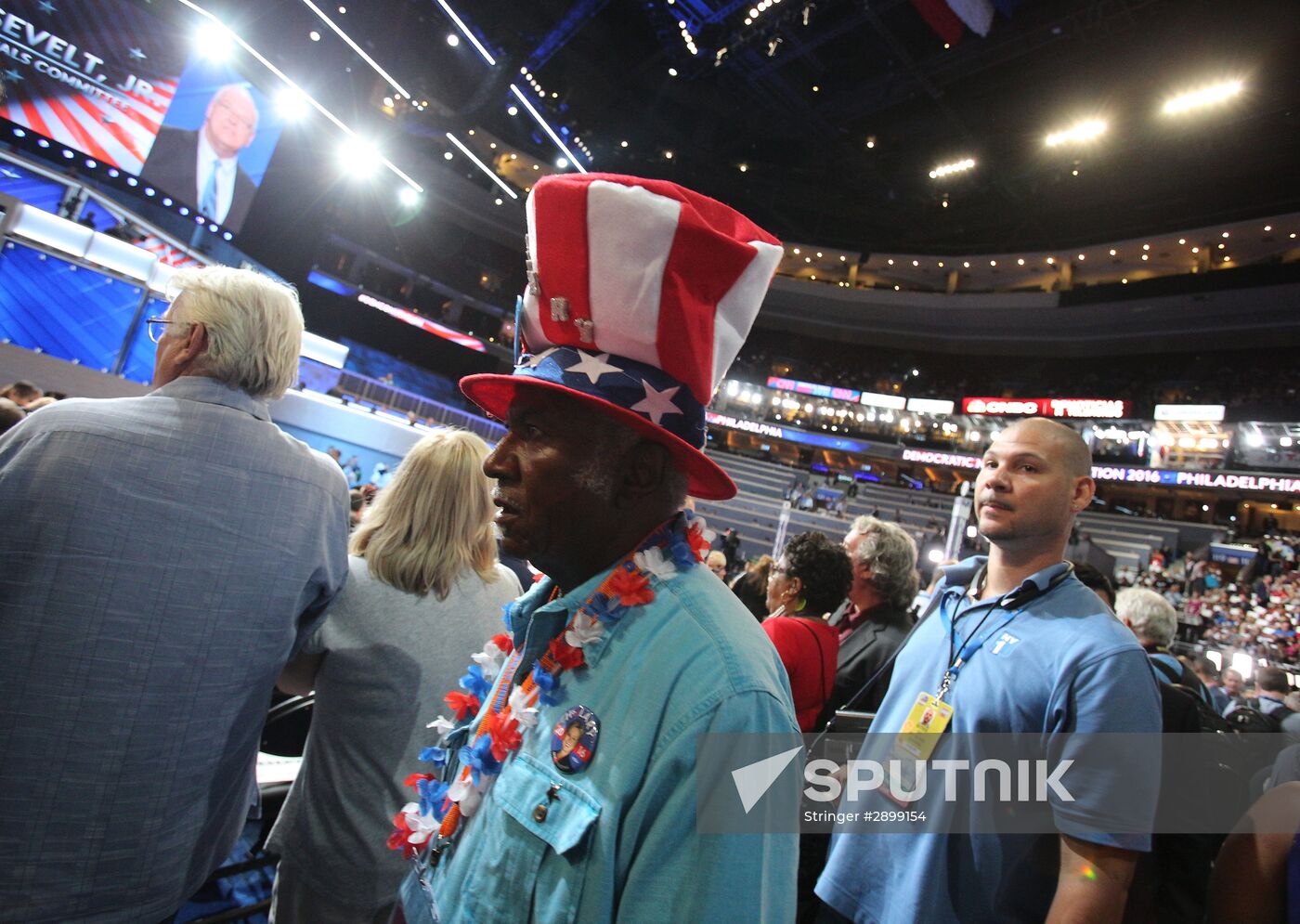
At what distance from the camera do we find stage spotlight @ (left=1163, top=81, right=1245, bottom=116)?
16.4m

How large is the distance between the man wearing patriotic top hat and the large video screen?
1420 cm

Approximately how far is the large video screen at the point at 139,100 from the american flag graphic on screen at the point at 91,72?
1 centimetres

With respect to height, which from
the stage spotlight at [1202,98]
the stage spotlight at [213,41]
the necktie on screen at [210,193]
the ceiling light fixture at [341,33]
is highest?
the stage spotlight at [1202,98]

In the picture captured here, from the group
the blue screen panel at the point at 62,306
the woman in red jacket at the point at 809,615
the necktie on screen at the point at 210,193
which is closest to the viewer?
the woman in red jacket at the point at 809,615

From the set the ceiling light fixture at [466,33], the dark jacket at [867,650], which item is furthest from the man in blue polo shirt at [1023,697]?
the ceiling light fixture at [466,33]

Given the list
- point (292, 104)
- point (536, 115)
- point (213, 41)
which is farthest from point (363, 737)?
point (536, 115)

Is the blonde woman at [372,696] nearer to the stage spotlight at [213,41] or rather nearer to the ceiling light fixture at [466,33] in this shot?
the stage spotlight at [213,41]

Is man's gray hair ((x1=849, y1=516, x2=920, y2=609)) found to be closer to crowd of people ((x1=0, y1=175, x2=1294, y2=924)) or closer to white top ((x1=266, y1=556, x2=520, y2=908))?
crowd of people ((x1=0, y1=175, x2=1294, y2=924))

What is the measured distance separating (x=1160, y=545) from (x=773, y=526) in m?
12.7

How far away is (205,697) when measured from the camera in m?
1.37

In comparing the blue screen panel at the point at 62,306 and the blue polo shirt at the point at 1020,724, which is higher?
the blue screen panel at the point at 62,306

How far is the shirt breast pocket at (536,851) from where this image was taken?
742 mm

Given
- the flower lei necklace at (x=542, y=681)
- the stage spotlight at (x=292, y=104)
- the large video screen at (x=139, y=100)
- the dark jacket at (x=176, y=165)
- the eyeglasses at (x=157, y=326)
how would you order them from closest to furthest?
the flower lei necklace at (x=542, y=681) < the eyeglasses at (x=157, y=326) < the large video screen at (x=139, y=100) < the dark jacket at (x=176, y=165) < the stage spotlight at (x=292, y=104)

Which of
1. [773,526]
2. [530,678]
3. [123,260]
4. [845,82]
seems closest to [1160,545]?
[773,526]
